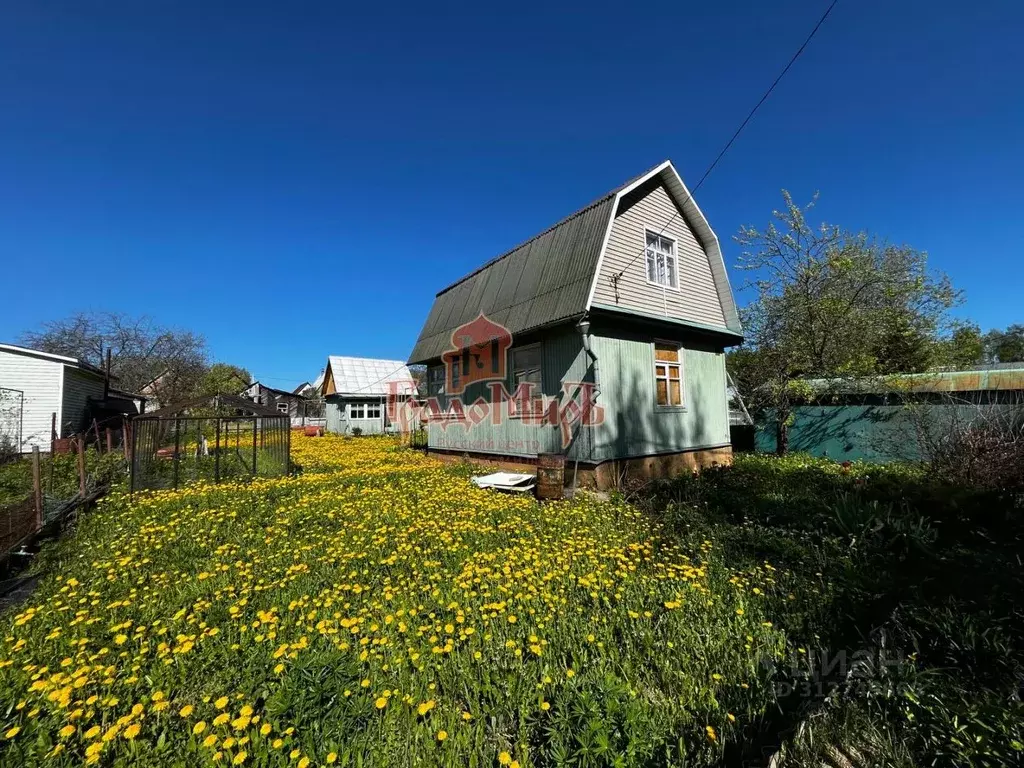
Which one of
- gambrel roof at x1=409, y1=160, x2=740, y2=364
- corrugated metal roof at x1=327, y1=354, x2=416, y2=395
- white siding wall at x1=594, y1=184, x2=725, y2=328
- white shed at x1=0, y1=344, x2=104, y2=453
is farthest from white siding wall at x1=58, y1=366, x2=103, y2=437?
white siding wall at x1=594, y1=184, x2=725, y2=328

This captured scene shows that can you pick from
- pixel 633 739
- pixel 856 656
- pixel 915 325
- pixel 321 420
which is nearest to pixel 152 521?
pixel 633 739

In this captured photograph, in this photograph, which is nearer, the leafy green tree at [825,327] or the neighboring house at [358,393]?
the leafy green tree at [825,327]

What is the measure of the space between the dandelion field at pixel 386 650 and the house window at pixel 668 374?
17.4ft

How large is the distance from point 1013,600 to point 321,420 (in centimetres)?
4085

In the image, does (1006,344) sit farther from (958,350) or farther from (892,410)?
(892,410)

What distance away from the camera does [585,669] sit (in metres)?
2.92

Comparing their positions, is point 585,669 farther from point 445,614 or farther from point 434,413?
point 434,413

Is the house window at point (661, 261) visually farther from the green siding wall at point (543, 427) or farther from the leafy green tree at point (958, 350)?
the leafy green tree at point (958, 350)

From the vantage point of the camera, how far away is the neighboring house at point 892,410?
10852 millimetres

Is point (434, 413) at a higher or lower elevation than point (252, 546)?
Answer: higher

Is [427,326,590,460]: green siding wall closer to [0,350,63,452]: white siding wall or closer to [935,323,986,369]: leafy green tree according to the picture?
[935,323,986,369]: leafy green tree

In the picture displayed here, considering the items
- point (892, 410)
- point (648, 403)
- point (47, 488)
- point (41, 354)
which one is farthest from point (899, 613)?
point (41, 354)

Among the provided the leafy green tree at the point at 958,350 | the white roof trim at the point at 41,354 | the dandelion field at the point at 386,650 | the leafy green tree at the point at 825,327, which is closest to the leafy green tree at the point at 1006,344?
the leafy green tree at the point at 958,350

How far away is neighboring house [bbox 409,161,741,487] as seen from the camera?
9.14 meters
